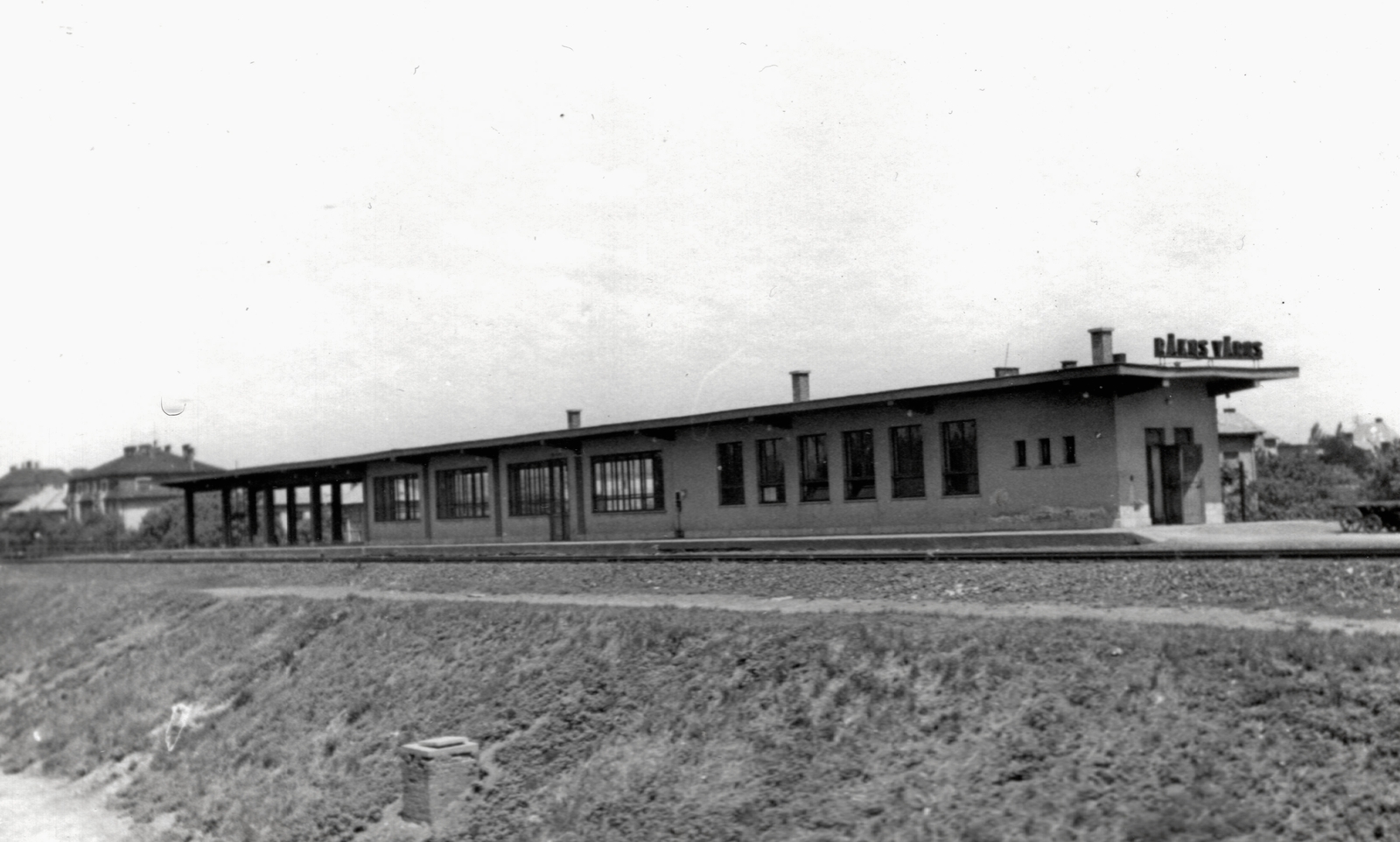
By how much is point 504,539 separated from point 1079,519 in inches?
737

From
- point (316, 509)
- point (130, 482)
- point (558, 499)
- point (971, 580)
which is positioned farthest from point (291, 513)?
point (130, 482)

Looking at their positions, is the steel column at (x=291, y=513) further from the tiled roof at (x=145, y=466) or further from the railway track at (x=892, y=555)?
the tiled roof at (x=145, y=466)

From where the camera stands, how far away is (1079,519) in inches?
930

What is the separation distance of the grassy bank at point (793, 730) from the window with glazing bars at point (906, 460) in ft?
41.7

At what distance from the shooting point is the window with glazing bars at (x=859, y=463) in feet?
90.4

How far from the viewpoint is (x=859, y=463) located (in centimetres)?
2784

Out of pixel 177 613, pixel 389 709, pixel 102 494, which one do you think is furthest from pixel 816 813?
pixel 102 494

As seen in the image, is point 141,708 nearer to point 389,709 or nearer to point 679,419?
point 389,709

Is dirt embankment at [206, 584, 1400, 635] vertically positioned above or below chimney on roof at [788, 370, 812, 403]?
below

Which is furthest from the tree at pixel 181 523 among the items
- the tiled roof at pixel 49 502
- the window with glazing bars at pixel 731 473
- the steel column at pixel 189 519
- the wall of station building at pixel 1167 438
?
the tiled roof at pixel 49 502

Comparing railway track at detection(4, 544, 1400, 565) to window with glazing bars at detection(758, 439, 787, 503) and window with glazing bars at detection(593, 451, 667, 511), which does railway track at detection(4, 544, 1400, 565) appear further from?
window with glazing bars at detection(593, 451, 667, 511)

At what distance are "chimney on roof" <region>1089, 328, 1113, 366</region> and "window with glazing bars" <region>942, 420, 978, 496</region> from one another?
3.11 metres

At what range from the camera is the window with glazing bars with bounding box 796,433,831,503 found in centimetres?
2845

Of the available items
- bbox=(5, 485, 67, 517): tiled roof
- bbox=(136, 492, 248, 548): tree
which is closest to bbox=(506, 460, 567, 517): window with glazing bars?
bbox=(136, 492, 248, 548): tree
